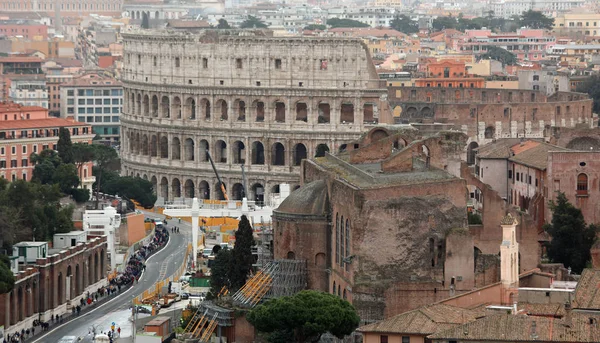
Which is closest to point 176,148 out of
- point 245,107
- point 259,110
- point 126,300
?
point 245,107

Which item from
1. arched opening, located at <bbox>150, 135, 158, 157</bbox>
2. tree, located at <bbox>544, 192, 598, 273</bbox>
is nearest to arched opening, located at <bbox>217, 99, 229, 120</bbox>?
arched opening, located at <bbox>150, 135, 158, 157</bbox>

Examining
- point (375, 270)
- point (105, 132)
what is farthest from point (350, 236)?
point (105, 132)

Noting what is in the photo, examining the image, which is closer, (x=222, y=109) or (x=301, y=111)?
(x=301, y=111)

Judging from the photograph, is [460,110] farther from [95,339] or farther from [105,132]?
[95,339]

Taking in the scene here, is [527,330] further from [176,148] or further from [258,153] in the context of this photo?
[176,148]

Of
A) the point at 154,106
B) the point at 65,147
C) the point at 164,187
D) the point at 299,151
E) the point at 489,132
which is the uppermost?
the point at 154,106

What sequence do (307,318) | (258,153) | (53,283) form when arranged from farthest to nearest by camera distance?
(258,153) < (53,283) < (307,318)
